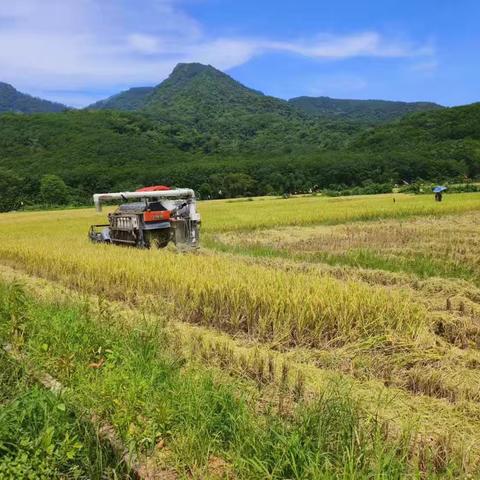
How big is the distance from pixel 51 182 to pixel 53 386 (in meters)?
63.5

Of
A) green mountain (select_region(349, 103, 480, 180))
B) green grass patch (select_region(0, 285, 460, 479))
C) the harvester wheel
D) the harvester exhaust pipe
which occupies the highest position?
green mountain (select_region(349, 103, 480, 180))

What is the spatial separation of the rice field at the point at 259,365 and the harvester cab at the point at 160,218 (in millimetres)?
2551

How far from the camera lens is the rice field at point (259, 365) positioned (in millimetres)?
3225

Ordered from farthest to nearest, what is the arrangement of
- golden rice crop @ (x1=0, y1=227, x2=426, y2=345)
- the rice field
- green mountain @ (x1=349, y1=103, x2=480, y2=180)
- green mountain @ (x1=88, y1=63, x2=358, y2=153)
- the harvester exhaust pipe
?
green mountain @ (x1=88, y1=63, x2=358, y2=153)
green mountain @ (x1=349, y1=103, x2=480, y2=180)
the harvester exhaust pipe
golden rice crop @ (x1=0, y1=227, x2=426, y2=345)
the rice field

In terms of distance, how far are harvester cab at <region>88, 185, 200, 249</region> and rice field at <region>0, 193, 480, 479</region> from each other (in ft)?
8.37

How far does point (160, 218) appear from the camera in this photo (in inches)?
540

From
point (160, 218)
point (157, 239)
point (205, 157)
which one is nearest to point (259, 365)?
point (160, 218)

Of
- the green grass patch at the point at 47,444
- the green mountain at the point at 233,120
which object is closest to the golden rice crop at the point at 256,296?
the green grass patch at the point at 47,444

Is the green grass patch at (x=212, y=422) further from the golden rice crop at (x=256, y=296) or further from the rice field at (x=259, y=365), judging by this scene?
the golden rice crop at (x=256, y=296)

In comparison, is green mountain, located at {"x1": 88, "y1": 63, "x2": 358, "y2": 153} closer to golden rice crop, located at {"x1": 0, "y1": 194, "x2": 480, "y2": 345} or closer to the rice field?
golden rice crop, located at {"x1": 0, "y1": 194, "x2": 480, "y2": 345}

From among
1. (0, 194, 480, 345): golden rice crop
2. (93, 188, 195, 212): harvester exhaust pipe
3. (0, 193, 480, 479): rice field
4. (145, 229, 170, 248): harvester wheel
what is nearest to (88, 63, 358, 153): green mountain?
(93, 188, 195, 212): harvester exhaust pipe

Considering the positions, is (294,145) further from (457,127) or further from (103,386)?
(103,386)

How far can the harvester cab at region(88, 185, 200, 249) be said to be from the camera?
44.8 ft

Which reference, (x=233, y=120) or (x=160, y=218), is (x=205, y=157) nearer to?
(x=233, y=120)
